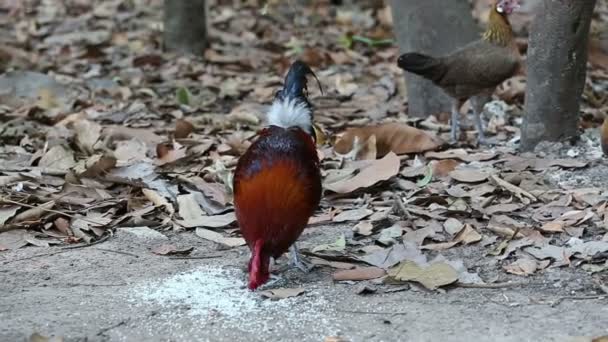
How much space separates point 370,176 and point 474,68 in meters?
1.45

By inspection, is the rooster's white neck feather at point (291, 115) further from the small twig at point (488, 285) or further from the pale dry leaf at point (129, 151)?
the pale dry leaf at point (129, 151)

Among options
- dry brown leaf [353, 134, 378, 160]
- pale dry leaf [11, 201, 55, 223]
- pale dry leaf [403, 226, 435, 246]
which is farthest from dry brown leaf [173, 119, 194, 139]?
pale dry leaf [403, 226, 435, 246]

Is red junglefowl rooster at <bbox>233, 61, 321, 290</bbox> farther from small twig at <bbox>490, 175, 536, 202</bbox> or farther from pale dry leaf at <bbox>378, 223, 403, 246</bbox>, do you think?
small twig at <bbox>490, 175, 536, 202</bbox>

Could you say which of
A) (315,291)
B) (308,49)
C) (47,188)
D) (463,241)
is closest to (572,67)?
(463,241)

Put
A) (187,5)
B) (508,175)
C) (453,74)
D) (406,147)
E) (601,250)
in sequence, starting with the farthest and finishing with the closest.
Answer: (187,5) → (453,74) → (406,147) → (508,175) → (601,250)

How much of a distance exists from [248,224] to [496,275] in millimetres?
1067

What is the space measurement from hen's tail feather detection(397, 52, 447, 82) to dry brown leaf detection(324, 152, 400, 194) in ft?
3.26

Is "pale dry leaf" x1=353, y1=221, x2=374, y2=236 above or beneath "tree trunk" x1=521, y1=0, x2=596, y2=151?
beneath

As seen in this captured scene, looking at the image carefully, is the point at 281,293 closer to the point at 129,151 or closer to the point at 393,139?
the point at 393,139

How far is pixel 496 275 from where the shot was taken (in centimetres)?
381

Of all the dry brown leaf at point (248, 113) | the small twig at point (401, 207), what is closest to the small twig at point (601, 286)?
the small twig at point (401, 207)

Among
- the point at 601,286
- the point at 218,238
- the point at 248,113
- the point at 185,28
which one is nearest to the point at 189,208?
the point at 218,238

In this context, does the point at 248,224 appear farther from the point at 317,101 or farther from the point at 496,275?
the point at 317,101

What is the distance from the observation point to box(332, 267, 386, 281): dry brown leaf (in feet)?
12.4
